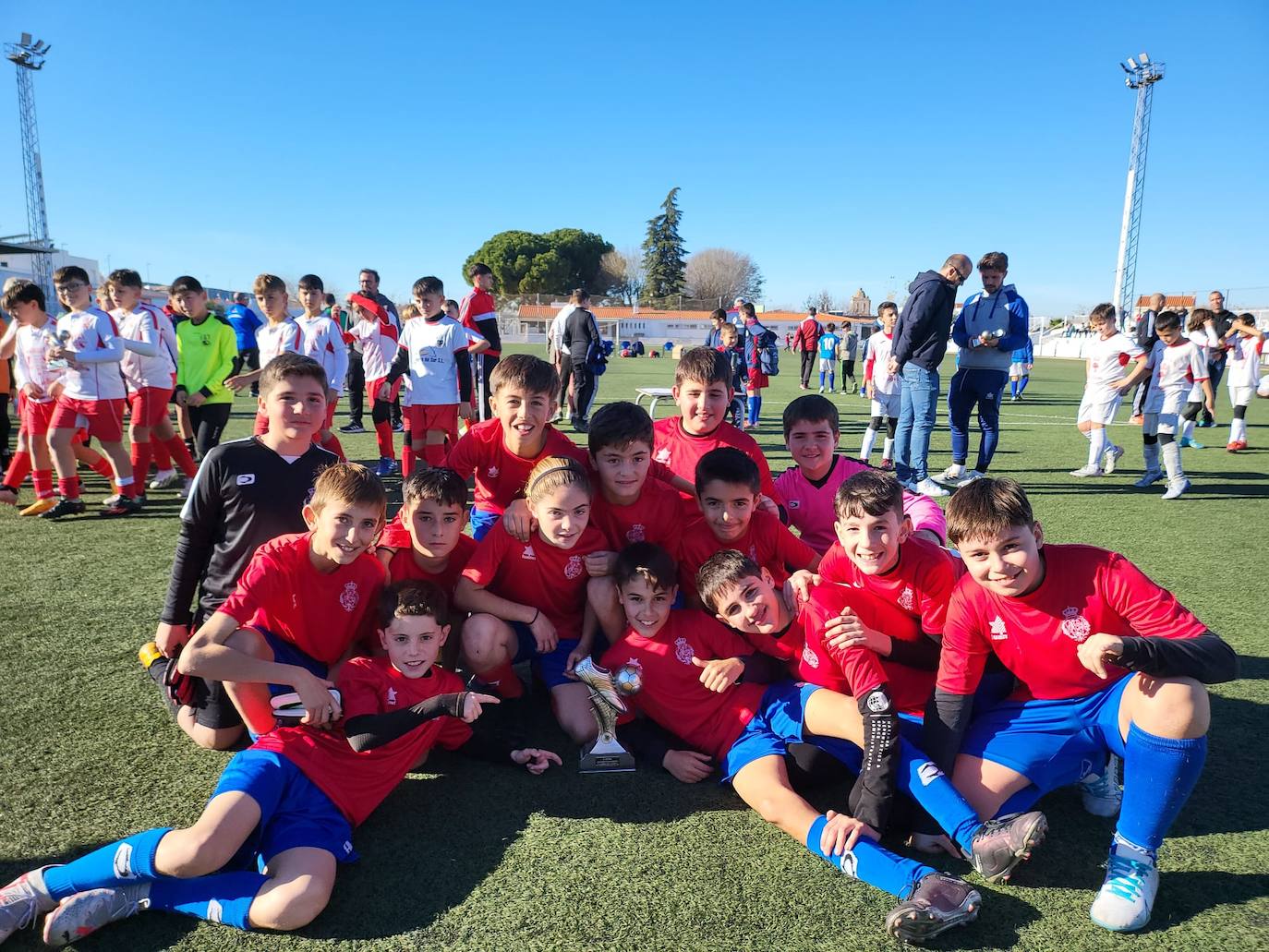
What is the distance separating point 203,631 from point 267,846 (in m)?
0.74

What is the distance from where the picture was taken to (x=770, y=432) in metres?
12.2

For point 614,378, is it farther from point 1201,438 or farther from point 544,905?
point 544,905

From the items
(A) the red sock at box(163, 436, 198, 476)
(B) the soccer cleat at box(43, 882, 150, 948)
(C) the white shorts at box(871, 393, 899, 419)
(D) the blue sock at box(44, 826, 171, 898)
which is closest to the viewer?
(B) the soccer cleat at box(43, 882, 150, 948)

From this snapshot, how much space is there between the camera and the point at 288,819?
7.41 feet

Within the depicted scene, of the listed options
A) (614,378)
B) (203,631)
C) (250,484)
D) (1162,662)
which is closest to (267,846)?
(203,631)

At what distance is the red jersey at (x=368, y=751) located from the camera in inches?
94.3

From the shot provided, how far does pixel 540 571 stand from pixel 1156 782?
2248 mm

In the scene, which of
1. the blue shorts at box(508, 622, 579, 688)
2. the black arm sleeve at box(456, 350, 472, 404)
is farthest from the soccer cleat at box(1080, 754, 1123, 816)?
the black arm sleeve at box(456, 350, 472, 404)

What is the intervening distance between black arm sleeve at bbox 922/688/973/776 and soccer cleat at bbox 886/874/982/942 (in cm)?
48

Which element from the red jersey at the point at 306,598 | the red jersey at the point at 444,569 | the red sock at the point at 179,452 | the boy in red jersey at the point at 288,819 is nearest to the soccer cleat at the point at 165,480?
the red sock at the point at 179,452

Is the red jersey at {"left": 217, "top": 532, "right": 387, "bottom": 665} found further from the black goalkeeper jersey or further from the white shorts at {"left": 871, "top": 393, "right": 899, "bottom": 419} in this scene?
the white shorts at {"left": 871, "top": 393, "right": 899, "bottom": 419}

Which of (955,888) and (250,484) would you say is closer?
(955,888)

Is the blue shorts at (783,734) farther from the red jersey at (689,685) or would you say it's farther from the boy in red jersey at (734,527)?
the boy in red jersey at (734,527)

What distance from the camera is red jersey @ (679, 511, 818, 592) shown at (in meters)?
3.34
